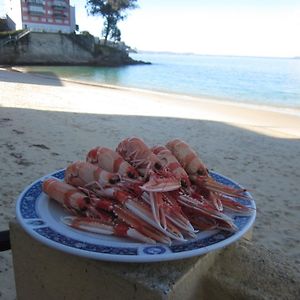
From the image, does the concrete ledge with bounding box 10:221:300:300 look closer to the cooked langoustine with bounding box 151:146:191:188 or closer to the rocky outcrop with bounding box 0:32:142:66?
the cooked langoustine with bounding box 151:146:191:188

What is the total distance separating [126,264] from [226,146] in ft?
21.1

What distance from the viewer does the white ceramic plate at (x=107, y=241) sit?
44.8 inches

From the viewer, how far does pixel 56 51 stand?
4741 centimetres

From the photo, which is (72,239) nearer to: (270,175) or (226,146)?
(270,175)

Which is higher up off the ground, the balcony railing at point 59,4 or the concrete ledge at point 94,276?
the balcony railing at point 59,4

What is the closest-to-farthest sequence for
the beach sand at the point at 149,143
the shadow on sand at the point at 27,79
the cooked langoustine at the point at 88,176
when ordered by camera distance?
the cooked langoustine at the point at 88,176, the beach sand at the point at 149,143, the shadow on sand at the point at 27,79

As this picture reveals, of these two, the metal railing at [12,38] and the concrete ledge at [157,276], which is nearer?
the concrete ledge at [157,276]

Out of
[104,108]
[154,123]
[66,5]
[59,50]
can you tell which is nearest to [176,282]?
[154,123]

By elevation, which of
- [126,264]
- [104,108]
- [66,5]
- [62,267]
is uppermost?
[66,5]

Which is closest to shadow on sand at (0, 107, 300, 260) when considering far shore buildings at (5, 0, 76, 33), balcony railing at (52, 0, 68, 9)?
far shore buildings at (5, 0, 76, 33)

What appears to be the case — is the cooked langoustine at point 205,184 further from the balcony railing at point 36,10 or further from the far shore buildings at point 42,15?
the balcony railing at point 36,10

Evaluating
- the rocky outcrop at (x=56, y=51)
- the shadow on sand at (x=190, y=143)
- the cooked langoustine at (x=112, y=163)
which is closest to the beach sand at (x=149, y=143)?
the shadow on sand at (x=190, y=143)

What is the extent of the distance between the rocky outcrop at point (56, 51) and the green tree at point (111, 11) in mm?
4562

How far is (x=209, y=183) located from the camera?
Answer: 1.50 metres
